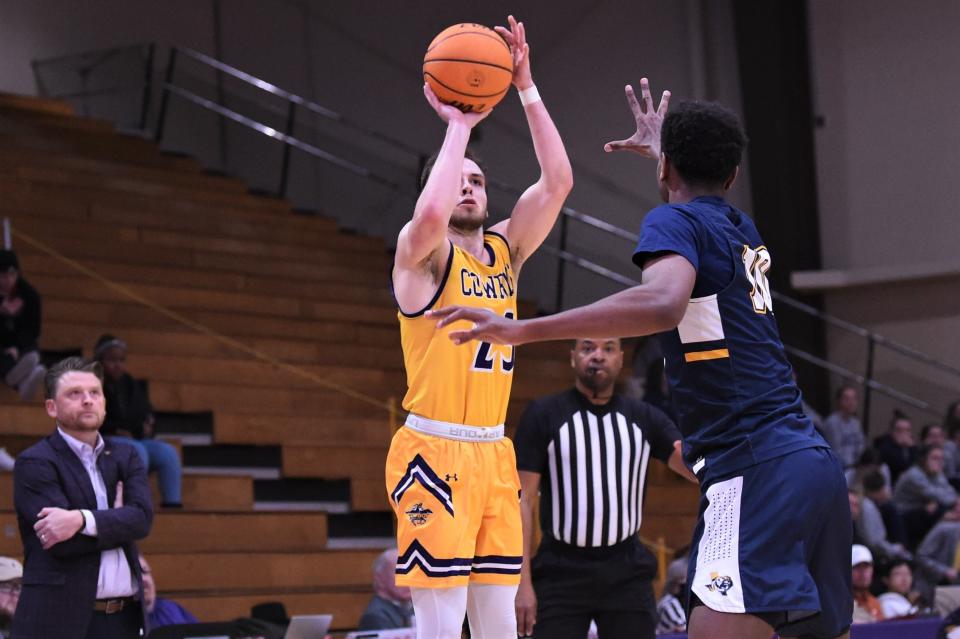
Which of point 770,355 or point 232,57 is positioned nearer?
point 770,355

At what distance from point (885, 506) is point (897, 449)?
127 cm

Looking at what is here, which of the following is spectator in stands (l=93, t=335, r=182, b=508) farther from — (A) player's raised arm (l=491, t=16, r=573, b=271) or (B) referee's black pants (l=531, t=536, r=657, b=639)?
(A) player's raised arm (l=491, t=16, r=573, b=271)

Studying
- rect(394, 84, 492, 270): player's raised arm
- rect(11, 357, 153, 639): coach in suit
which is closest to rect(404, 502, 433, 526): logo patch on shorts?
rect(394, 84, 492, 270): player's raised arm

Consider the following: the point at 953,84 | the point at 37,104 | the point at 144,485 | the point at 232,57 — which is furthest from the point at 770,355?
the point at 232,57

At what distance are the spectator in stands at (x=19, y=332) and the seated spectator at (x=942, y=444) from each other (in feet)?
23.0

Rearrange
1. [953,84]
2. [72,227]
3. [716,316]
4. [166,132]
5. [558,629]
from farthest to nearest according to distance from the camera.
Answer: [166,132] < [953,84] < [72,227] < [558,629] < [716,316]

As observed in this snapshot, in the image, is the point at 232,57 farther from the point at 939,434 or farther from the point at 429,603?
the point at 429,603

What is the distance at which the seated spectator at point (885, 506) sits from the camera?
10312mm

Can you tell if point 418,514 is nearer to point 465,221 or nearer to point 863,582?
point 465,221

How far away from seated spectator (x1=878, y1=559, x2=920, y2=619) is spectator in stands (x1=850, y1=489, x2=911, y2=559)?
166 mm

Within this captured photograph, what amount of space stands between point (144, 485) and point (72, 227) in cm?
621

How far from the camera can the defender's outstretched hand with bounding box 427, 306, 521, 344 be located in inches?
113

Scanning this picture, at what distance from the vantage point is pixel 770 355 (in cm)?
322

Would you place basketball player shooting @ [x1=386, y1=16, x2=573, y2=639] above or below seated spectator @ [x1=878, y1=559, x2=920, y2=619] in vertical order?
above
